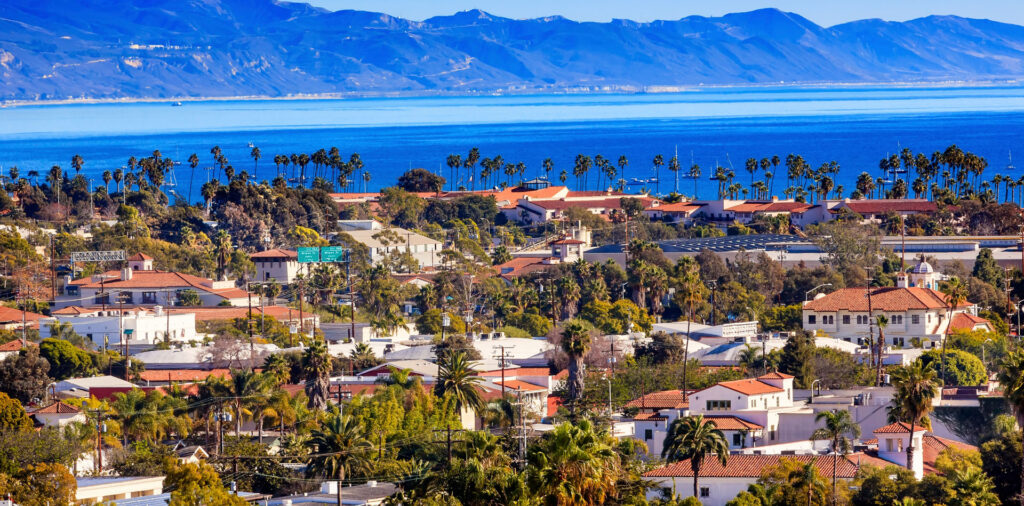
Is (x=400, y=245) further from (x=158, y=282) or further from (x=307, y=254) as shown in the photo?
(x=158, y=282)

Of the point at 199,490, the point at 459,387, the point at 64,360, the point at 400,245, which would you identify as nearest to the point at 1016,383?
the point at 199,490

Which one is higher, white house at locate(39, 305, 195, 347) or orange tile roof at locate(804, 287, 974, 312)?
orange tile roof at locate(804, 287, 974, 312)

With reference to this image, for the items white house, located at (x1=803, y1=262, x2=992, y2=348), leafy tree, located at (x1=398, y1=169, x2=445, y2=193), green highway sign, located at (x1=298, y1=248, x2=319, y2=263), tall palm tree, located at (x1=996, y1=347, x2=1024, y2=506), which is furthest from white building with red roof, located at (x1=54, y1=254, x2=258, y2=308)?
tall palm tree, located at (x1=996, y1=347, x2=1024, y2=506)

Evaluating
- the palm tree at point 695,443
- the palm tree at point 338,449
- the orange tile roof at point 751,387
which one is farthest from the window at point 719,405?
the palm tree at point 338,449

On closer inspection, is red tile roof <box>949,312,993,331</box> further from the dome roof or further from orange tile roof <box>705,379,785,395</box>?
orange tile roof <box>705,379,785,395</box>

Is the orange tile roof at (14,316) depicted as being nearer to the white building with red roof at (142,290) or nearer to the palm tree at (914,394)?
the white building with red roof at (142,290)

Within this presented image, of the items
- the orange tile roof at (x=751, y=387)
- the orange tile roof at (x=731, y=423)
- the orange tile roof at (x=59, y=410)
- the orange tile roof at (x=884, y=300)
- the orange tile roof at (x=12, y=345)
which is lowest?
the orange tile roof at (x=731, y=423)
